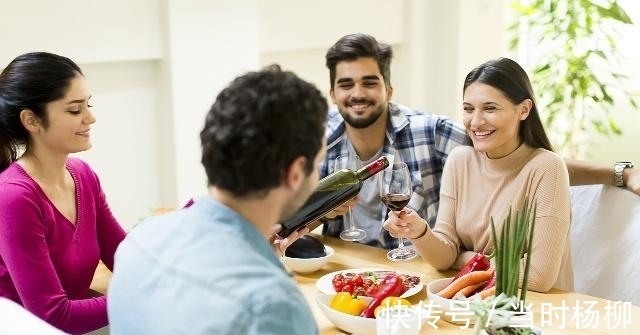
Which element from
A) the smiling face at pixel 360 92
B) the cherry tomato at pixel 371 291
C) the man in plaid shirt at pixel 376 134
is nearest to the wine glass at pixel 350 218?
the man in plaid shirt at pixel 376 134

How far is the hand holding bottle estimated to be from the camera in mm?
2088

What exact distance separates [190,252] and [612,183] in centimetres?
162

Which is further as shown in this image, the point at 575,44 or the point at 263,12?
the point at 575,44

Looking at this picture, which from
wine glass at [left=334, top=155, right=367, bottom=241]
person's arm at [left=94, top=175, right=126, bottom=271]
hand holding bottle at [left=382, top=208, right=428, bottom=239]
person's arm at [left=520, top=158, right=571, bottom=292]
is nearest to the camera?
person's arm at [left=520, top=158, right=571, bottom=292]

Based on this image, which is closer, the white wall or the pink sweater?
the pink sweater

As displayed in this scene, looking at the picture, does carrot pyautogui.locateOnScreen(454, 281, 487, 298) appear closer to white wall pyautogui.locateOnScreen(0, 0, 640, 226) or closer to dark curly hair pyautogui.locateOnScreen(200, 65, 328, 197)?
dark curly hair pyautogui.locateOnScreen(200, 65, 328, 197)

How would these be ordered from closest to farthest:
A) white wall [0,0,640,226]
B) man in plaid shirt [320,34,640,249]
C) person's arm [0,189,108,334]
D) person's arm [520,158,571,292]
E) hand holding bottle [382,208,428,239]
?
person's arm [0,189,108,334]
person's arm [520,158,571,292]
hand holding bottle [382,208,428,239]
man in plaid shirt [320,34,640,249]
white wall [0,0,640,226]

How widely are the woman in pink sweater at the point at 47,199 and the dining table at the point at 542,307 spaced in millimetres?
208

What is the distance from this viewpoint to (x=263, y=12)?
11.8 ft

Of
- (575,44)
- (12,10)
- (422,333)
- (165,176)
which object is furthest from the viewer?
(575,44)

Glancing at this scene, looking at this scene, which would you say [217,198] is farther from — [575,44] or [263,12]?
[575,44]

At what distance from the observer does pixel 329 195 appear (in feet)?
6.79

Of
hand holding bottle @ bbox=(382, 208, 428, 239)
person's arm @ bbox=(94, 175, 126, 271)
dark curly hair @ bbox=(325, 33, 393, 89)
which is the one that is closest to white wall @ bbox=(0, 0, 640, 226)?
dark curly hair @ bbox=(325, 33, 393, 89)

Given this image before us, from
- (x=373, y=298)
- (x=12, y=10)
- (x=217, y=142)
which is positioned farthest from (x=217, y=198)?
(x=12, y=10)
